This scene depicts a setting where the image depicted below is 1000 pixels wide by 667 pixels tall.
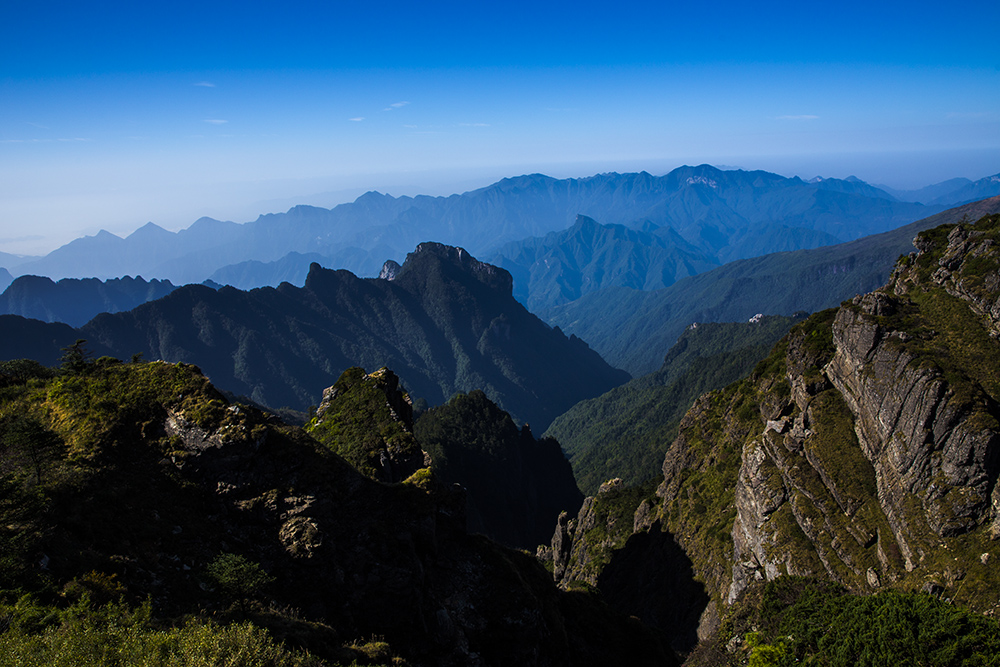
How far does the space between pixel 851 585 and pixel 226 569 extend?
40.6 metres

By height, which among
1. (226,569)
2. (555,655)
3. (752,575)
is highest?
(226,569)

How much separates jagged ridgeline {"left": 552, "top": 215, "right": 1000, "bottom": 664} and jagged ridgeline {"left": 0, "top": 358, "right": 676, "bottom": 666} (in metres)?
17.8

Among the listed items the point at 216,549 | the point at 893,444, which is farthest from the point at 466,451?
the point at 216,549

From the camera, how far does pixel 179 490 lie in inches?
1030

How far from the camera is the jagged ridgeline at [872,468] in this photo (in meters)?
30.8

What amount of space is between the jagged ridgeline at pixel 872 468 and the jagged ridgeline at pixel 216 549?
17752 millimetres

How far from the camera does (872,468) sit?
127ft

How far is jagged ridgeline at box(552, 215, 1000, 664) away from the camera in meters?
30.8

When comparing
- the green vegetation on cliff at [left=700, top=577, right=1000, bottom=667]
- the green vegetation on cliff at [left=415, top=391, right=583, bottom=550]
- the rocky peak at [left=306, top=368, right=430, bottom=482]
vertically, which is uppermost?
the rocky peak at [left=306, top=368, right=430, bottom=482]

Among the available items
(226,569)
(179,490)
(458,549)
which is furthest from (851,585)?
(179,490)

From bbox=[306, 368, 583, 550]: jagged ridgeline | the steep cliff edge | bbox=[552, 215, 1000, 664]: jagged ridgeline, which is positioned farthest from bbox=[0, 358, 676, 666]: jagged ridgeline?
the steep cliff edge

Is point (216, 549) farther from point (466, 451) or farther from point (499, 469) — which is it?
point (499, 469)

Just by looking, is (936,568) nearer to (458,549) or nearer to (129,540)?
(458,549)

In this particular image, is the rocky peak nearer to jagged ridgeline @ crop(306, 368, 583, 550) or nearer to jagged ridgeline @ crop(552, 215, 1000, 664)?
jagged ridgeline @ crop(306, 368, 583, 550)
